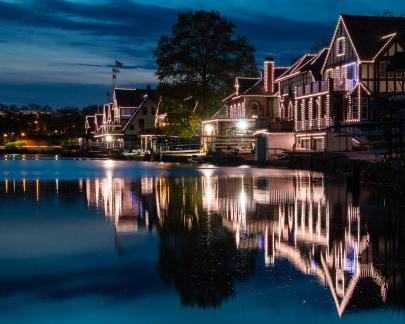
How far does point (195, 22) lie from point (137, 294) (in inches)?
2596

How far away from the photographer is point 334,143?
5247cm

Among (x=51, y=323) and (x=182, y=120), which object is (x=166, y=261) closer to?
(x=51, y=323)

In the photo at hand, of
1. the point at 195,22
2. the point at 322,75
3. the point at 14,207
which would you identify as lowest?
the point at 14,207

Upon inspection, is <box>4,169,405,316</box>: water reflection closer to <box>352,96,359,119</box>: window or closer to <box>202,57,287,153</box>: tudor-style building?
<box>352,96,359,119</box>: window

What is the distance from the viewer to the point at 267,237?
11.8 meters

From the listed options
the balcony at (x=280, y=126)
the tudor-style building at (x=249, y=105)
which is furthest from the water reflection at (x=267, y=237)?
the tudor-style building at (x=249, y=105)

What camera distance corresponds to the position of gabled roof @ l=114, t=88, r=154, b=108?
388 ft

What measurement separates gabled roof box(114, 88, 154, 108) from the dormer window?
66.3 meters

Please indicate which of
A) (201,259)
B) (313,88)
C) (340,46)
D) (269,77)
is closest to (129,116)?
(269,77)

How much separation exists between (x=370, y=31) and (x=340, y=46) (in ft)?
9.32

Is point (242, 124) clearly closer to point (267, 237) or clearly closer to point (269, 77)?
point (269, 77)

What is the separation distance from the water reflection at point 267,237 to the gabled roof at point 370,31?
3168cm

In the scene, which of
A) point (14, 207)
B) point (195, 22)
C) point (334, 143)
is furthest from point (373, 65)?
point (14, 207)

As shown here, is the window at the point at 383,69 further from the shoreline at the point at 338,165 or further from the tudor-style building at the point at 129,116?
the tudor-style building at the point at 129,116
